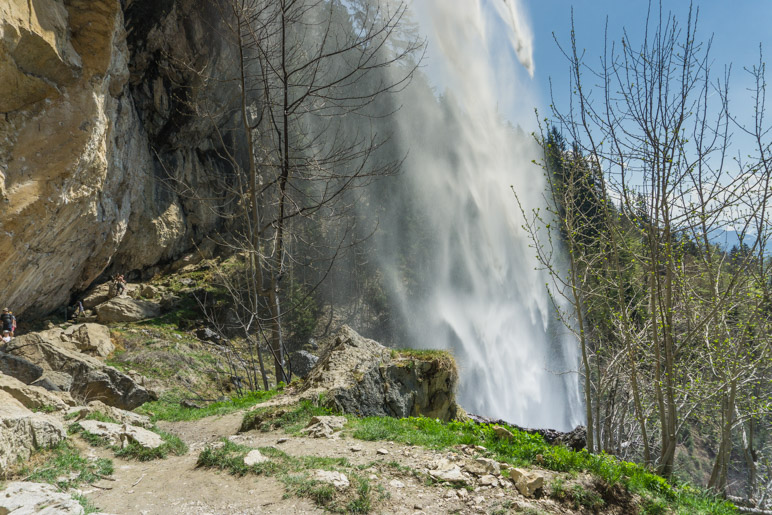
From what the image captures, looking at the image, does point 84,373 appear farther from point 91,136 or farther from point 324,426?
point 324,426

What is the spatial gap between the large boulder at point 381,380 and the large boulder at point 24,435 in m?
2.97

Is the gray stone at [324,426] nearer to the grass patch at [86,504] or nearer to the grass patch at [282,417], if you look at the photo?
the grass patch at [282,417]

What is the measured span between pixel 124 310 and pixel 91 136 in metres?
9.48

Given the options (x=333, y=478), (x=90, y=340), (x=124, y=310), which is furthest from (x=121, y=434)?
(x=124, y=310)

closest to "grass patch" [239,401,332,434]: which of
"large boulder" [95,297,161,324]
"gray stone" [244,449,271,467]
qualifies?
"gray stone" [244,449,271,467]

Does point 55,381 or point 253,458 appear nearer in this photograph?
point 253,458

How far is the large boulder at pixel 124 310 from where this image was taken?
17544 millimetres

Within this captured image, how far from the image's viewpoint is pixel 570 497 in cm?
350

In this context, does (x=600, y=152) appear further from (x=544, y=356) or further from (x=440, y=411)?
(x=544, y=356)

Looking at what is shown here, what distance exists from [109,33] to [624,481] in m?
12.2

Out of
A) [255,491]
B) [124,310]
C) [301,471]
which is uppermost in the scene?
[124,310]

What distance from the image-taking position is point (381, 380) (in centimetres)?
709

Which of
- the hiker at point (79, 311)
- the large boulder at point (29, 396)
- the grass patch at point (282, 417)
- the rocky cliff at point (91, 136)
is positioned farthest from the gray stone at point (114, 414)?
the hiker at point (79, 311)

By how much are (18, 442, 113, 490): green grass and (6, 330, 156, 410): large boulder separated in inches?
196
